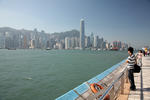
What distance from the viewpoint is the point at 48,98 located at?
6992mm

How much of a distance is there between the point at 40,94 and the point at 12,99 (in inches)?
67.0

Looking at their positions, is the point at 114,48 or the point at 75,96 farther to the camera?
the point at 114,48

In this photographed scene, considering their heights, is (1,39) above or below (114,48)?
above

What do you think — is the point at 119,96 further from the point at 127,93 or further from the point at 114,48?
the point at 114,48

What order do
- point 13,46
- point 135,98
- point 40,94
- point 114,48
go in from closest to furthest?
point 135,98, point 40,94, point 114,48, point 13,46

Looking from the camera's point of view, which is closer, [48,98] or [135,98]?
[135,98]

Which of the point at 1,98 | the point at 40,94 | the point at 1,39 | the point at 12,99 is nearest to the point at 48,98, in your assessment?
the point at 40,94

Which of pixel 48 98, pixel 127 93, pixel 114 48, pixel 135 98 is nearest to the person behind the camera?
pixel 135 98

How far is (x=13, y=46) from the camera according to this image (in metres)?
177

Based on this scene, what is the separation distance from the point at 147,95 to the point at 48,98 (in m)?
5.41

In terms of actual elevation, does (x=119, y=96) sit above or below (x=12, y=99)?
above

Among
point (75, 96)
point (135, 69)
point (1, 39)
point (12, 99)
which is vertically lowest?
point (12, 99)

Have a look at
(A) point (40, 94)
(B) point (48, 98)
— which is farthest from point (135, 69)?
(A) point (40, 94)

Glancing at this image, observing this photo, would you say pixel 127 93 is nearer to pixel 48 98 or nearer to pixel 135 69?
pixel 135 69
